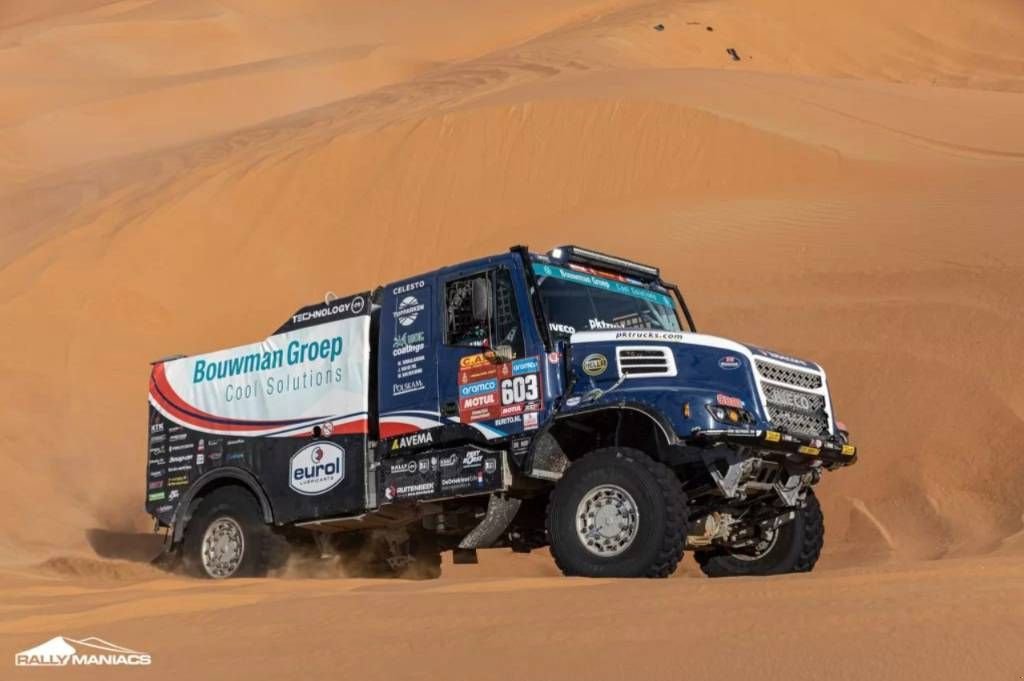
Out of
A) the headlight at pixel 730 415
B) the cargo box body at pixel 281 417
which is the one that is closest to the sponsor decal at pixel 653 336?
the headlight at pixel 730 415

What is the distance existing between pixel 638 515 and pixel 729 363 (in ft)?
4.23

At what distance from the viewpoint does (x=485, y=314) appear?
436 inches

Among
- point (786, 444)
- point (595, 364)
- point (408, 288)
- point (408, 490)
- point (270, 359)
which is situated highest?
point (408, 288)

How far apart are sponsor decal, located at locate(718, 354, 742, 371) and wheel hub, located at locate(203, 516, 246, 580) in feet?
15.5

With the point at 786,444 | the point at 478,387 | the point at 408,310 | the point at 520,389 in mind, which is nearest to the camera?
the point at 786,444

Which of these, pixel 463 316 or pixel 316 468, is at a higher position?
pixel 463 316

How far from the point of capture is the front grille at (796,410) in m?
10.5

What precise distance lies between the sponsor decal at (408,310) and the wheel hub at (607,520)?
7.84 feet

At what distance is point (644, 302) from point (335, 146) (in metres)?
14.4

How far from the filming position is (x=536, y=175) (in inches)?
938

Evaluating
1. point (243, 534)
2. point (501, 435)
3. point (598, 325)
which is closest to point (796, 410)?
point (598, 325)

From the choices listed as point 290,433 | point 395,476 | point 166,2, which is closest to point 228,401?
point 290,433

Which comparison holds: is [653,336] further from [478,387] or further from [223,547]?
[223,547]

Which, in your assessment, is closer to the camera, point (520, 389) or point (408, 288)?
point (520, 389)
